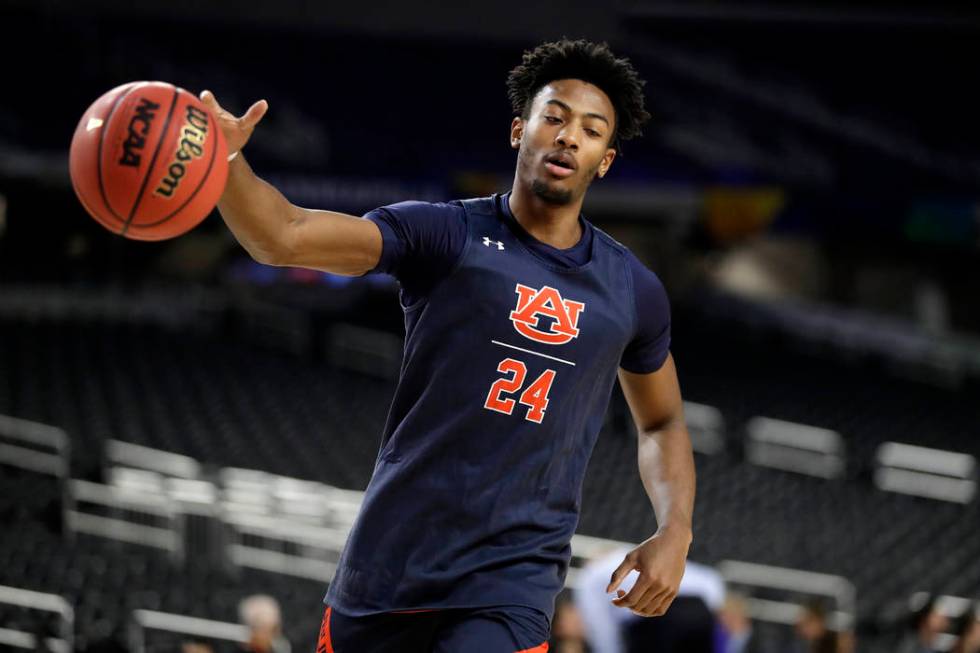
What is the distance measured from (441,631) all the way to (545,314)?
0.66 m

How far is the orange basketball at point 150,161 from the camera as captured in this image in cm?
227

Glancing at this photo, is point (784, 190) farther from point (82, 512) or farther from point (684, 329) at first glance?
point (82, 512)

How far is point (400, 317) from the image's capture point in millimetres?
21438

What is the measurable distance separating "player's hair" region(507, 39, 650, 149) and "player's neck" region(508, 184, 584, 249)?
17 centimetres

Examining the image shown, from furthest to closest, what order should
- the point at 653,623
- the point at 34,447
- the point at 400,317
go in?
the point at 400,317
the point at 34,447
the point at 653,623

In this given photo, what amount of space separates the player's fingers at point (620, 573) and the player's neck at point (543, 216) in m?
0.67

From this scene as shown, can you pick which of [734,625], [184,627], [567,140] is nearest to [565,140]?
[567,140]

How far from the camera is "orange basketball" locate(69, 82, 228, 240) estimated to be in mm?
2268

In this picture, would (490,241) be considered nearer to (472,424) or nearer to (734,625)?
(472,424)

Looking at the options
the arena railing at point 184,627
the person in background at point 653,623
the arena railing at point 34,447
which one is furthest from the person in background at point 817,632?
the arena railing at point 34,447

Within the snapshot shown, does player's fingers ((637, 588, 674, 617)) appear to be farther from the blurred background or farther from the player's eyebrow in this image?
the blurred background

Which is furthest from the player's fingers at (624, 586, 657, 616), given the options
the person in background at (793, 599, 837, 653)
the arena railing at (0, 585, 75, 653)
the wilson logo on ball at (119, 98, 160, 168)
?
the arena railing at (0, 585, 75, 653)

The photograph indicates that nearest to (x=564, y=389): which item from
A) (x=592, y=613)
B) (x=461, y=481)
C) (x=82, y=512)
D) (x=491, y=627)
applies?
(x=461, y=481)

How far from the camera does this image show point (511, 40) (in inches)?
808
